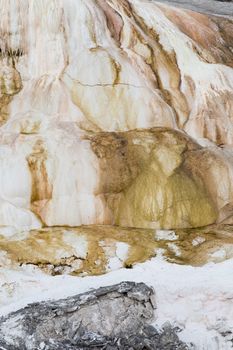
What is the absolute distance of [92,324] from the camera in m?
7.44

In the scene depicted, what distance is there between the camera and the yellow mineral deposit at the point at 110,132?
10031mm

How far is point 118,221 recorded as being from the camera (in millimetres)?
10781

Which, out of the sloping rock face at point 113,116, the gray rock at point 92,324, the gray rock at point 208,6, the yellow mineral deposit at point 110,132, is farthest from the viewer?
the gray rock at point 208,6

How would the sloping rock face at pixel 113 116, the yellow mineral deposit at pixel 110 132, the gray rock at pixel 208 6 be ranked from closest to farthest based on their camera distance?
the yellow mineral deposit at pixel 110 132 < the sloping rock face at pixel 113 116 < the gray rock at pixel 208 6

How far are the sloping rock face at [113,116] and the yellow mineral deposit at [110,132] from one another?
0.03 m

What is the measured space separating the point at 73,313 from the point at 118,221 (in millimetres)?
3454

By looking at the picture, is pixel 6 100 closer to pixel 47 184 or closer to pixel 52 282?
pixel 47 184

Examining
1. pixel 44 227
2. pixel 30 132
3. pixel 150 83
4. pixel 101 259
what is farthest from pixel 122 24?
pixel 101 259

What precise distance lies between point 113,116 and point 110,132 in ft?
1.99

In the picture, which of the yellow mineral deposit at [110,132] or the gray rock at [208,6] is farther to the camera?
the gray rock at [208,6]

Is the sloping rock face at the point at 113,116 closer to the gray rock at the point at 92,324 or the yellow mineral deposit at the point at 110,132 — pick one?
the yellow mineral deposit at the point at 110,132

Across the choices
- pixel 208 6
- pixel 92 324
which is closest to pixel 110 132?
pixel 92 324

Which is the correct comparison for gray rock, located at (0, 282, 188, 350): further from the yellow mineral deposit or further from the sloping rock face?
the sloping rock face

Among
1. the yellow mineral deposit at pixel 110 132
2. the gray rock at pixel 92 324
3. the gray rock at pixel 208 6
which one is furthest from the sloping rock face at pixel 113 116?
the gray rock at pixel 92 324
